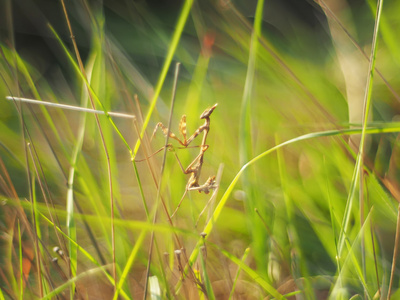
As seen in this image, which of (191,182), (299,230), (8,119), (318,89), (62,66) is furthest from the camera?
(62,66)

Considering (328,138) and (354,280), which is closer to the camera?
(354,280)

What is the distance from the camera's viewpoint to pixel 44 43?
1676 millimetres

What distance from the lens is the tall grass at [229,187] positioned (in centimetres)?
47

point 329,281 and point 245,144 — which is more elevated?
point 245,144

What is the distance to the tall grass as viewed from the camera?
1.54 feet

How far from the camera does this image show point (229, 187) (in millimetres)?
446

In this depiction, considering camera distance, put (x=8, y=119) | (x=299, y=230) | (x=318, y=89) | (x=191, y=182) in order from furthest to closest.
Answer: (x=8, y=119) < (x=318, y=89) < (x=299, y=230) < (x=191, y=182)

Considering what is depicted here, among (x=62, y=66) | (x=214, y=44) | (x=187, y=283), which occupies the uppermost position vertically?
(x=214, y=44)

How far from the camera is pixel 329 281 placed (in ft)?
1.71

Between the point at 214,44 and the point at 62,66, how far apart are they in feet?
1.89

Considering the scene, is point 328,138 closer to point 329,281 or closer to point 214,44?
point 329,281

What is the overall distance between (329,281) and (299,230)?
0.10m

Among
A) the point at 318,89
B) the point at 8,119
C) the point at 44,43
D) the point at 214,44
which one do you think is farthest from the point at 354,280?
the point at 44,43

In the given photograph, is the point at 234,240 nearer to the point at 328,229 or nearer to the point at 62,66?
the point at 328,229
